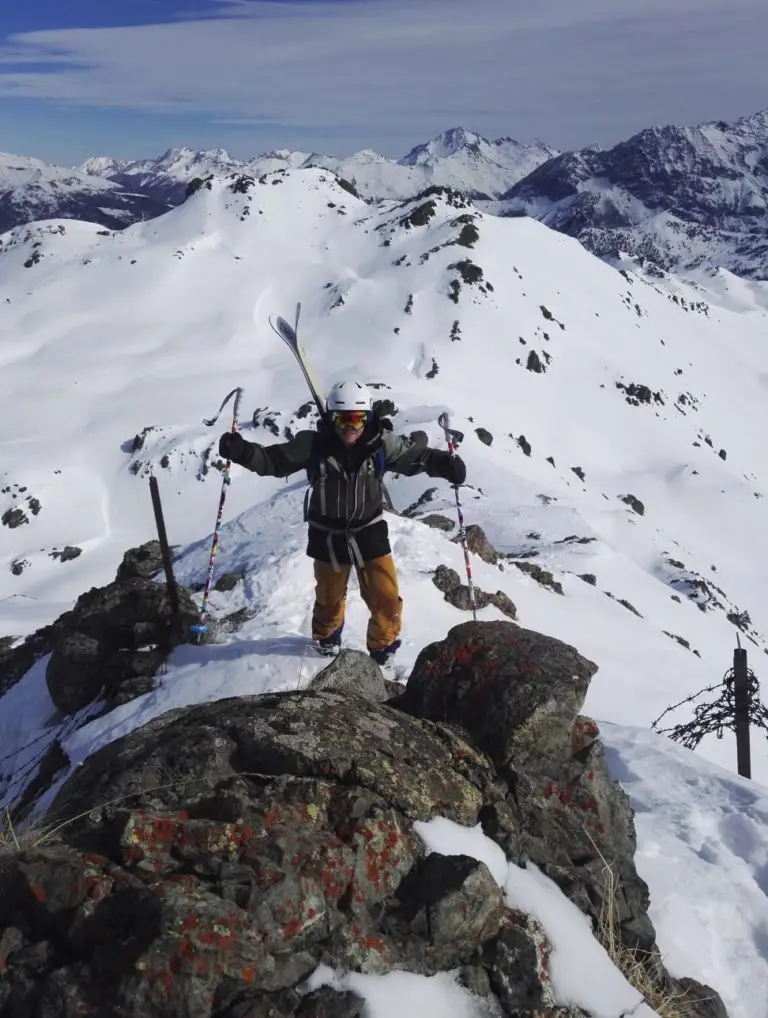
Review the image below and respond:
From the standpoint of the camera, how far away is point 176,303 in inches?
3327

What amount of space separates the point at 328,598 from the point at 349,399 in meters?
2.61

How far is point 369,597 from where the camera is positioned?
30.4 feet

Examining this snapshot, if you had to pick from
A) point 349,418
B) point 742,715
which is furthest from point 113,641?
point 742,715

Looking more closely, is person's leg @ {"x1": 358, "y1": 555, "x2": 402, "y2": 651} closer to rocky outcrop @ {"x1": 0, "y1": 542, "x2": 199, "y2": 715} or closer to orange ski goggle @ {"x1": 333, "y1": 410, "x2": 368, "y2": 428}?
orange ski goggle @ {"x1": 333, "y1": 410, "x2": 368, "y2": 428}

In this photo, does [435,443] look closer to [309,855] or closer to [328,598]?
[328,598]

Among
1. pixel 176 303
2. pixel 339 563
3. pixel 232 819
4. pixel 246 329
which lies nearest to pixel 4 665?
pixel 339 563

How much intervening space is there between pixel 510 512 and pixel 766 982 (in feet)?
89.7

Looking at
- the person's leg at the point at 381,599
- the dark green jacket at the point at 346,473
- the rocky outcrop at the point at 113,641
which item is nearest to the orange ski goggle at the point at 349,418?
the dark green jacket at the point at 346,473

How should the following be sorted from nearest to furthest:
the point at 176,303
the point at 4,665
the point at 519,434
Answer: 1. the point at 4,665
2. the point at 519,434
3. the point at 176,303

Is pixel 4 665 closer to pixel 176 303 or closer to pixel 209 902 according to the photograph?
pixel 209 902

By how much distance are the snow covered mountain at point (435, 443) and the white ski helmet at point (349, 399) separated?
125 inches

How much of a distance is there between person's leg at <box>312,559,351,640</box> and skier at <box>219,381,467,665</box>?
0.01 metres

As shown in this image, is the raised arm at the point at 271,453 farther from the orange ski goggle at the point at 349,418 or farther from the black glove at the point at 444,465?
the black glove at the point at 444,465

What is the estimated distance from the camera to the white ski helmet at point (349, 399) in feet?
26.3
